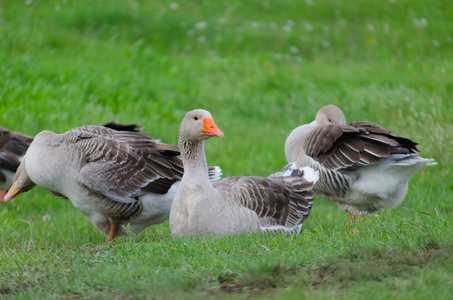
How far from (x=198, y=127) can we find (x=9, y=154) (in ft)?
12.8

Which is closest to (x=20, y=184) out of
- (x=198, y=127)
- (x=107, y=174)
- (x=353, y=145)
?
(x=107, y=174)

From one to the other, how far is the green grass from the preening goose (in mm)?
443

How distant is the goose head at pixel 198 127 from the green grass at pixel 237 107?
1.27 meters

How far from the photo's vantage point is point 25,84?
12164 millimetres

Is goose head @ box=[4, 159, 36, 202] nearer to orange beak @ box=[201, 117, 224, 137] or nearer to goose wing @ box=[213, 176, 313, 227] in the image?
goose wing @ box=[213, 176, 313, 227]

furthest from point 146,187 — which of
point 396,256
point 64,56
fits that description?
point 64,56

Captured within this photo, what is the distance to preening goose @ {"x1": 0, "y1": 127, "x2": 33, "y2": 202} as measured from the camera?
866cm

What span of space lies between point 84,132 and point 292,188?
2863 mm

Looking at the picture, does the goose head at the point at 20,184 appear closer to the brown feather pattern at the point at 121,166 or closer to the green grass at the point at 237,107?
the green grass at the point at 237,107

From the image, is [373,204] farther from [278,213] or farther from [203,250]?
[203,250]

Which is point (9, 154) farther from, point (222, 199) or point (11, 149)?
point (222, 199)

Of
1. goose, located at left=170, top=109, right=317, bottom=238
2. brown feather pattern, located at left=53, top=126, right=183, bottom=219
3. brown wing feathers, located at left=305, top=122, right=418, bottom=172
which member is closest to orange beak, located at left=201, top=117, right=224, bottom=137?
goose, located at left=170, top=109, right=317, bottom=238

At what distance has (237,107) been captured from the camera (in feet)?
46.9

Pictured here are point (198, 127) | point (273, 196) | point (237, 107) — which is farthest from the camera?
point (237, 107)
